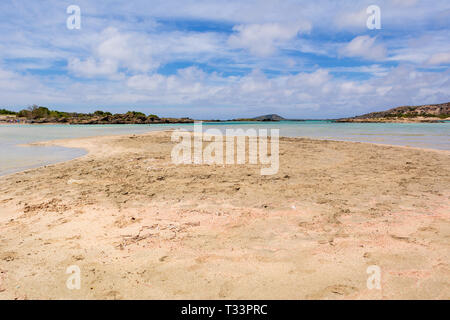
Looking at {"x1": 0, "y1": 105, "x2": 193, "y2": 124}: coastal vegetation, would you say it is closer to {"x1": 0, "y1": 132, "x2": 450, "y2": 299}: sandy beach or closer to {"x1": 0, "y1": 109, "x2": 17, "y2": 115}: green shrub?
{"x1": 0, "y1": 109, "x2": 17, "y2": 115}: green shrub

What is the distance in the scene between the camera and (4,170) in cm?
927

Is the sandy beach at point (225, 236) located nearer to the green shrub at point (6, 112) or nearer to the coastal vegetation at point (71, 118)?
the coastal vegetation at point (71, 118)

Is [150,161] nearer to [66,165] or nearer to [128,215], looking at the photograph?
[66,165]

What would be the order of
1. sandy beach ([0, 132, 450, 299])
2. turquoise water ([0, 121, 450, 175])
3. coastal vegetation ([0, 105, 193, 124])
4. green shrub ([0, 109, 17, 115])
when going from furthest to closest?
green shrub ([0, 109, 17, 115]) < coastal vegetation ([0, 105, 193, 124]) < turquoise water ([0, 121, 450, 175]) < sandy beach ([0, 132, 450, 299])

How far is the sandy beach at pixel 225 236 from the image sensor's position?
2.89 m

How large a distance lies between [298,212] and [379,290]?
2.32 m

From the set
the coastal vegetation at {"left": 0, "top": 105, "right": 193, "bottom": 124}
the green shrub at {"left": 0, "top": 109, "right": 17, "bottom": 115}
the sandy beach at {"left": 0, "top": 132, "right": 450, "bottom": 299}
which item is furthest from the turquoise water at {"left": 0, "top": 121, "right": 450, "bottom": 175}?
the green shrub at {"left": 0, "top": 109, "right": 17, "bottom": 115}

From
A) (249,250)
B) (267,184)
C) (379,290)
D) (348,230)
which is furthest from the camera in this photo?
(267,184)

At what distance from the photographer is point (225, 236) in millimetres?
4082

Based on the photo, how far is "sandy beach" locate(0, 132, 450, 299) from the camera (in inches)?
114
